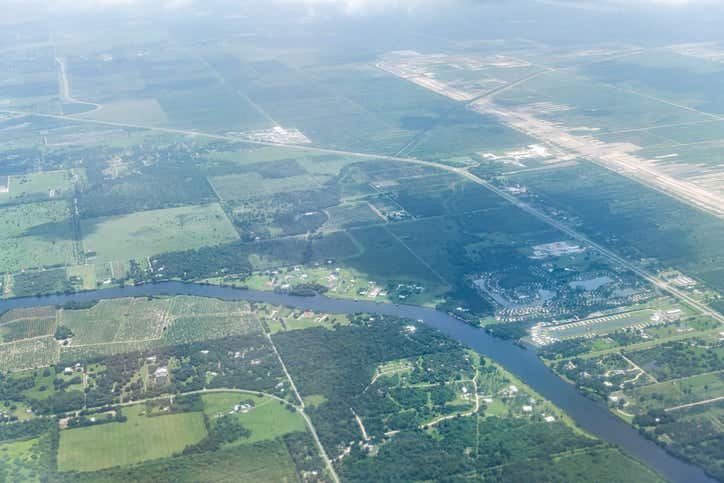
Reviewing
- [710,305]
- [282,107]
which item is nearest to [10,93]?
[282,107]

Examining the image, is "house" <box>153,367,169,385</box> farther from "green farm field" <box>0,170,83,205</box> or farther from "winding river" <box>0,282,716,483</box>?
"green farm field" <box>0,170,83,205</box>

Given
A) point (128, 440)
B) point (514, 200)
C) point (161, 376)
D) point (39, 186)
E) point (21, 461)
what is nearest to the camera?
point (21, 461)

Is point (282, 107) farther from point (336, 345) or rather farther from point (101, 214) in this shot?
point (336, 345)

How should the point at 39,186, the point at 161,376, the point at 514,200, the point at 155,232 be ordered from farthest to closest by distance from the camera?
the point at 39,186 → the point at 514,200 → the point at 155,232 → the point at 161,376

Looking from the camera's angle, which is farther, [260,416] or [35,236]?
[35,236]

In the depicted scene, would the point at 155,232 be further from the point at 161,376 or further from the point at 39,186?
the point at 161,376

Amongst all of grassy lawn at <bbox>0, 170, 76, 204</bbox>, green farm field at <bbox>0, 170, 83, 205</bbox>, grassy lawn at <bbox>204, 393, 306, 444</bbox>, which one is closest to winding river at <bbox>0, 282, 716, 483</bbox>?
grassy lawn at <bbox>204, 393, 306, 444</bbox>

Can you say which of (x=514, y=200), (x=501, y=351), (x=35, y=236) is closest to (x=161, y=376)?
(x=501, y=351)
